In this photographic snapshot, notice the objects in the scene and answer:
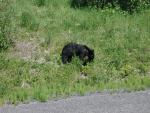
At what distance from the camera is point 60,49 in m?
15.5

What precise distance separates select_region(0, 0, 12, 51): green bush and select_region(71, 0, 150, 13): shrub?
3.18m

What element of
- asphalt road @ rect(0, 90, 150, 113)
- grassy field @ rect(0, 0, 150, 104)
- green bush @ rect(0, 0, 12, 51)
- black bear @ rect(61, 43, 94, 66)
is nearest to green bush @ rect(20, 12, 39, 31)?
grassy field @ rect(0, 0, 150, 104)

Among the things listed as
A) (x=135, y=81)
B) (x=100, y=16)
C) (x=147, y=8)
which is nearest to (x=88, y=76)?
(x=135, y=81)

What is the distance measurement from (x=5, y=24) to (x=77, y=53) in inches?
113

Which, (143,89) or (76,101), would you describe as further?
(143,89)

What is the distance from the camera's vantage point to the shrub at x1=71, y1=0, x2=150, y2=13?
58.8 feet

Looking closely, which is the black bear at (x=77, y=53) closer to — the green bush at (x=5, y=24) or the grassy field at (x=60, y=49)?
the grassy field at (x=60, y=49)

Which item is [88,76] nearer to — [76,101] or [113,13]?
[76,101]

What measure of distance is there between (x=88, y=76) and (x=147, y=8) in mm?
5491

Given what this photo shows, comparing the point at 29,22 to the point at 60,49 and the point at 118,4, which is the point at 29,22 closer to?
the point at 60,49

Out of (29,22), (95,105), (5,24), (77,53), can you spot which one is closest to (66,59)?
(77,53)

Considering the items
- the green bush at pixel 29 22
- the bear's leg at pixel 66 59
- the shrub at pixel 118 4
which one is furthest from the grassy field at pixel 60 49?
the shrub at pixel 118 4

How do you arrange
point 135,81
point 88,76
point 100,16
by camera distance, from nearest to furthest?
1. point 135,81
2. point 88,76
3. point 100,16

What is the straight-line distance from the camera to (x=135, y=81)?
12586 mm
